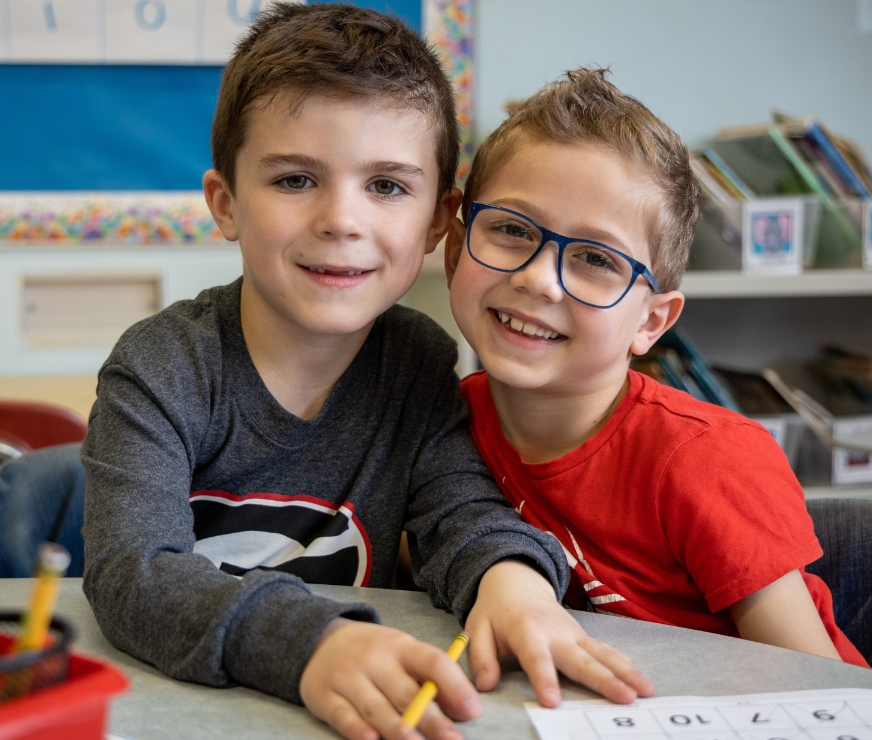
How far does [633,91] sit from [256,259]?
5.44 feet

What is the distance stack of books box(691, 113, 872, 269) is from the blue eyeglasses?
1.18 m

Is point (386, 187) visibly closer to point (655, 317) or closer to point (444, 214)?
point (444, 214)

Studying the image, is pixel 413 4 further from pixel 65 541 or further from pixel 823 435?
pixel 65 541

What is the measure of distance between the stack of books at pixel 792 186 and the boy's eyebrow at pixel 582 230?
47.8 inches

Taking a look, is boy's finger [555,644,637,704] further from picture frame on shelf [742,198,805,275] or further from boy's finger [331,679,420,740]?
picture frame on shelf [742,198,805,275]

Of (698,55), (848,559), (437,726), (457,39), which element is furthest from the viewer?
(698,55)

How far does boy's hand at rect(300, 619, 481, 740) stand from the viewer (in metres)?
0.49

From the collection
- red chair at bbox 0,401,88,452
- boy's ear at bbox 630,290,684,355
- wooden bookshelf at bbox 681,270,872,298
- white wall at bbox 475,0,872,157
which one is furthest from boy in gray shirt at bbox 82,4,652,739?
white wall at bbox 475,0,872,157

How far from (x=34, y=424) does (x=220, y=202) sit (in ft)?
1.96

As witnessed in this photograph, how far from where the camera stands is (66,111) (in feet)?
6.59

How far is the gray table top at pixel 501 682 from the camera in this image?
0.51 m

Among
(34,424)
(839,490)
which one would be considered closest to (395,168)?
(34,424)

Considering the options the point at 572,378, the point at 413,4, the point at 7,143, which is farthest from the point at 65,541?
the point at 413,4

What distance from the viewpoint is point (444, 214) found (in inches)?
39.1
